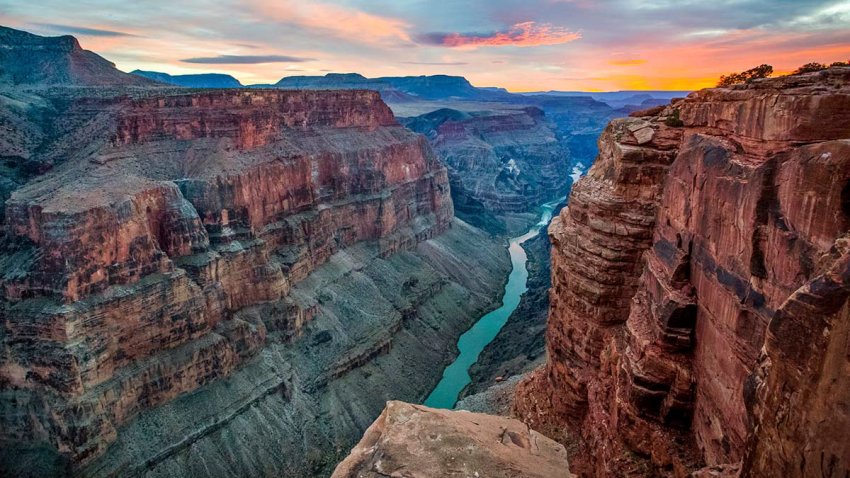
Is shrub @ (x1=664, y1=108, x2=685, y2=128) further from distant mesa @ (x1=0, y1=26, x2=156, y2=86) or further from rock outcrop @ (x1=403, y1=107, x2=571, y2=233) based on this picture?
rock outcrop @ (x1=403, y1=107, x2=571, y2=233)

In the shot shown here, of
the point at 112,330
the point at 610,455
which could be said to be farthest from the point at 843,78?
the point at 112,330

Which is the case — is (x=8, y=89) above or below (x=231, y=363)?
above

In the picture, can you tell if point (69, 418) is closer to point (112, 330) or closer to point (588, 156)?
point (112, 330)

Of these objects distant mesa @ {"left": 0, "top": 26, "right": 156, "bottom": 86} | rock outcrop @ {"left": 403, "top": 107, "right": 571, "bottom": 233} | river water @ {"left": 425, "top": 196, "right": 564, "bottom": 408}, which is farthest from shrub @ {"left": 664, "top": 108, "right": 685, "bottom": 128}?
rock outcrop @ {"left": 403, "top": 107, "right": 571, "bottom": 233}

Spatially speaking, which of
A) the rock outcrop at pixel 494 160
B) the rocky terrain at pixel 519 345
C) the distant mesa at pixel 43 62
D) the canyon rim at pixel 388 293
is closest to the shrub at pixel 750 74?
the canyon rim at pixel 388 293

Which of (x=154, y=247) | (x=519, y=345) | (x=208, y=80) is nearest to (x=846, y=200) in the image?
(x=154, y=247)

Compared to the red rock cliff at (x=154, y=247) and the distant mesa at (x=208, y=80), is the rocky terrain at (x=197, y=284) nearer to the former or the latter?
the red rock cliff at (x=154, y=247)
